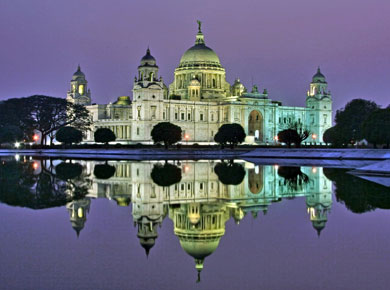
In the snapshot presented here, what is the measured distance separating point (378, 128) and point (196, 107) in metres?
47.4

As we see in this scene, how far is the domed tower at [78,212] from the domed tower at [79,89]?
3782 inches

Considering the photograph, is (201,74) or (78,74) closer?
(201,74)

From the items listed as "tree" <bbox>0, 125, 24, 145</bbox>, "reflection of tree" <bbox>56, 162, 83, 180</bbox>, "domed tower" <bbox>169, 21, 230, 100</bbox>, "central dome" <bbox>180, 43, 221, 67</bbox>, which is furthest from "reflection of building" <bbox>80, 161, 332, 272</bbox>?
"central dome" <bbox>180, 43, 221, 67</bbox>

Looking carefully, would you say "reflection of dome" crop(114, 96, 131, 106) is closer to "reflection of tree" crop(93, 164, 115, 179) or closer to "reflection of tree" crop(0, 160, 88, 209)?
"reflection of tree" crop(93, 164, 115, 179)

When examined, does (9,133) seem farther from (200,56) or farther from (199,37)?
(199,37)

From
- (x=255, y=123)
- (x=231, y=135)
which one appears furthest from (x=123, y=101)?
(x=231, y=135)

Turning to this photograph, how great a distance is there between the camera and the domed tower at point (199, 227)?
1180cm

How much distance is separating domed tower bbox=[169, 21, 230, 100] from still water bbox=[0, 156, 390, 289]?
89727 mm

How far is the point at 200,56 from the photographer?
112688 mm

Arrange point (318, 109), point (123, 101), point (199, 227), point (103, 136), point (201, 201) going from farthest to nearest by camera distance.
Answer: point (318, 109), point (123, 101), point (103, 136), point (201, 201), point (199, 227)

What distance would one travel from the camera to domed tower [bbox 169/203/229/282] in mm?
11805

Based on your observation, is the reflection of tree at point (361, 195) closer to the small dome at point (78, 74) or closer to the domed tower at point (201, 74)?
the domed tower at point (201, 74)

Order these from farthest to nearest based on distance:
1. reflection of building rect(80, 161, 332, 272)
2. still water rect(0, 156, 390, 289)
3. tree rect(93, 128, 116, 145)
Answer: tree rect(93, 128, 116, 145) < reflection of building rect(80, 161, 332, 272) < still water rect(0, 156, 390, 289)

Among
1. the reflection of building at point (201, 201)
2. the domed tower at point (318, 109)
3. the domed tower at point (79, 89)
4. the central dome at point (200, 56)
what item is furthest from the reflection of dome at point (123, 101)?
the reflection of building at point (201, 201)
